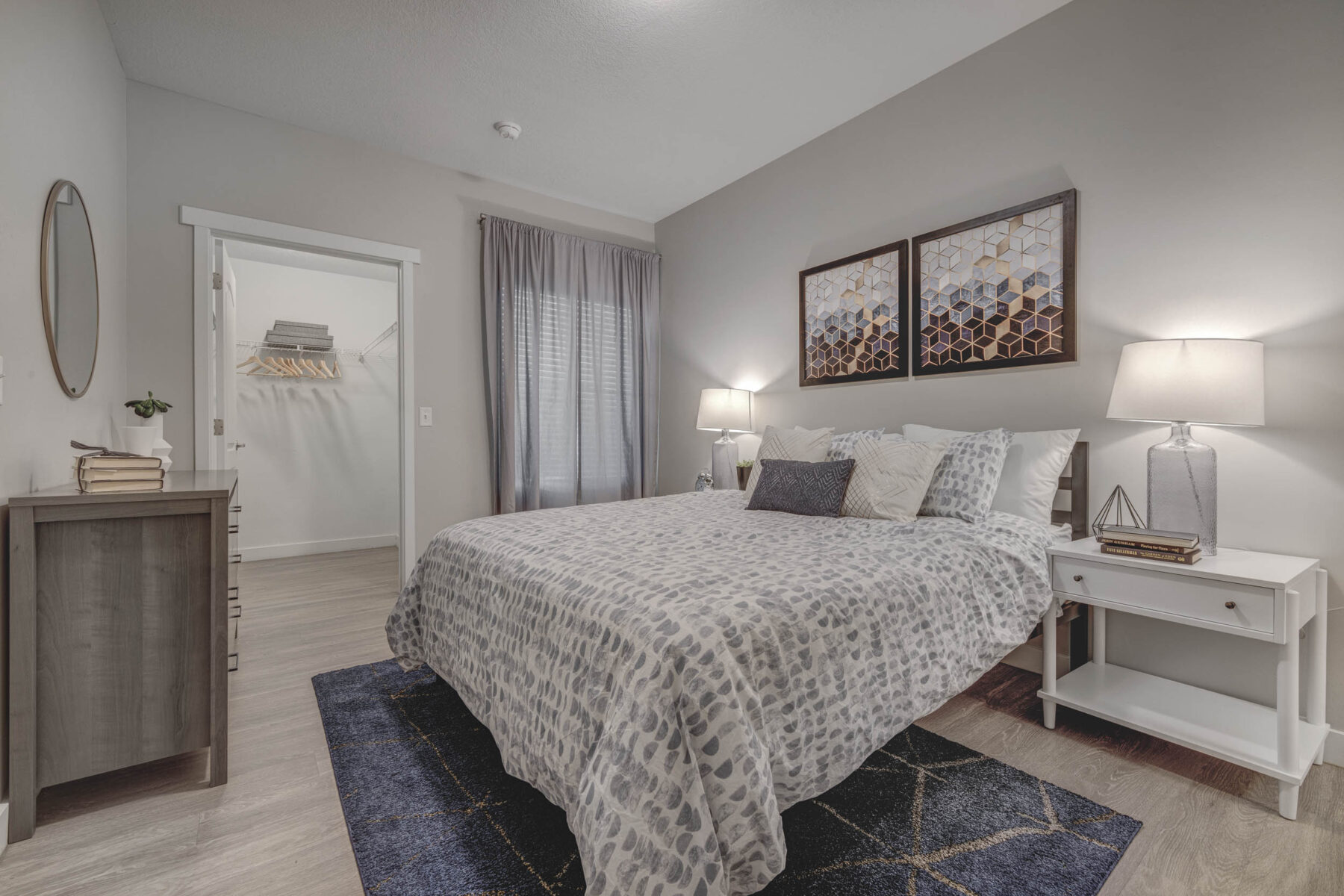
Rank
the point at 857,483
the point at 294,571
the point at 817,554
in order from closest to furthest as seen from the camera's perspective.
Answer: the point at 817,554 < the point at 857,483 < the point at 294,571

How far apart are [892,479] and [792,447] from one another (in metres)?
0.65

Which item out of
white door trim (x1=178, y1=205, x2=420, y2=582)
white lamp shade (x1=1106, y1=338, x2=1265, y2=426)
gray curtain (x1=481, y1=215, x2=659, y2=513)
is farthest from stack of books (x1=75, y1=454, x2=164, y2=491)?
white lamp shade (x1=1106, y1=338, x2=1265, y2=426)

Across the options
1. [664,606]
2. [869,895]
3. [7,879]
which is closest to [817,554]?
[664,606]

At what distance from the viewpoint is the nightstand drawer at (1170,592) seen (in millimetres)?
1581

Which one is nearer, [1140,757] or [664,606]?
[664,606]

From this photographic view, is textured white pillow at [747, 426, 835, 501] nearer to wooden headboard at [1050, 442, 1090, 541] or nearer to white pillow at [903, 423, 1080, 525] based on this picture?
white pillow at [903, 423, 1080, 525]

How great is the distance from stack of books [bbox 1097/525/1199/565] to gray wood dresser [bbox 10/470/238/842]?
2714 millimetres

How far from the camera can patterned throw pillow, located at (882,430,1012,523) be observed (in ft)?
7.23

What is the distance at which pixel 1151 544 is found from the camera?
5.84ft

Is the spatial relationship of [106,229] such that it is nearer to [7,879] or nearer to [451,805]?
[7,879]

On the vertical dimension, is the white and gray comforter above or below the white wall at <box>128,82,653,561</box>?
below

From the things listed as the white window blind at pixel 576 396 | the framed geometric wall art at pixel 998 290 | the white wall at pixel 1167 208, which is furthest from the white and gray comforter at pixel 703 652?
the white window blind at pixel 576 396

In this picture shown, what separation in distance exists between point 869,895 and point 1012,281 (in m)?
2.36

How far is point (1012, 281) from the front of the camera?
8.32ft
